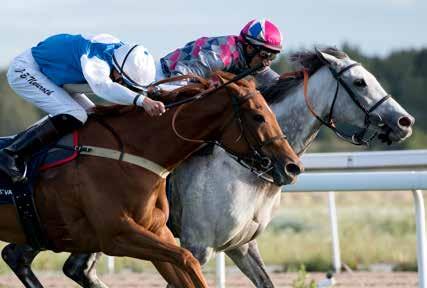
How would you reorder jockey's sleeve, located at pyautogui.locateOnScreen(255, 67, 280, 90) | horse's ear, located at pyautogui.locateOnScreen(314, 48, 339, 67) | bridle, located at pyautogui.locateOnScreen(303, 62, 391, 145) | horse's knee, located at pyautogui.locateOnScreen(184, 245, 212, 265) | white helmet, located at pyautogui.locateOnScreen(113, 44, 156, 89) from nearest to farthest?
white helmet, located at pyautogui.locateOnScreen(113, 44, 156, 89) < horse's knee, located at pyautogui.locateOnScreen(184, 245, 212, 265) < bridle, located at pyautogui.locateOnScreen(303, 62, 391, 145) < horse's ear, located at pyautogui.locateOnScreen(314, 48, 339, 67) < jockey's sleeve, located at pyautogui.locateOnScreen(255, 67, 280, 90)

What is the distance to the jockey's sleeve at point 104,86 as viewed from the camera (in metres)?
6.35

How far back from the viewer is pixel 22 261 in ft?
24.3

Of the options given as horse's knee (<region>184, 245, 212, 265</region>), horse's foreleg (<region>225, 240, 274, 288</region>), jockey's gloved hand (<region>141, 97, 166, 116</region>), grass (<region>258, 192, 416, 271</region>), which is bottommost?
grass (<region>258, 192, 416, 271</region>)

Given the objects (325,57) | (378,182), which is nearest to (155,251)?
(325,57)

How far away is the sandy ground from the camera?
367 inches

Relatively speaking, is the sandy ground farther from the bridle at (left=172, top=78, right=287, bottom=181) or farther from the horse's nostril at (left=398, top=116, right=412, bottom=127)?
the bridle at (left=172, top=78, right=287, bottom=181)

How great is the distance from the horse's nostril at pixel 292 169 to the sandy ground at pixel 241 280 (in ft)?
10.1

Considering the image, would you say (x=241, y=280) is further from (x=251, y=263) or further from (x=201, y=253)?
(x=201, y=253)

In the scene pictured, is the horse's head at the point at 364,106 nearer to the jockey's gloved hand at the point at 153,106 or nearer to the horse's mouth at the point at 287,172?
the horse's mouth at the point at 287,172

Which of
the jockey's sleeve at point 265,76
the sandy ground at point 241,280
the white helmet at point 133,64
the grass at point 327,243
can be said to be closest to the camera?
the white helmet at point 133,64

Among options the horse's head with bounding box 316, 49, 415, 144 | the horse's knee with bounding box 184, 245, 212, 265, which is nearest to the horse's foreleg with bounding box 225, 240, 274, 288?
the horse's knee with bounding box 184, 245, 212, 265

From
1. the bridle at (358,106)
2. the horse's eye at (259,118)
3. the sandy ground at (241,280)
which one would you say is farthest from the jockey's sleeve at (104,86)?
the sandy ground at (241,280)

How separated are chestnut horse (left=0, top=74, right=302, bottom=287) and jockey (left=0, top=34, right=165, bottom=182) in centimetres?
16

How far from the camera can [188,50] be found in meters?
7.24
